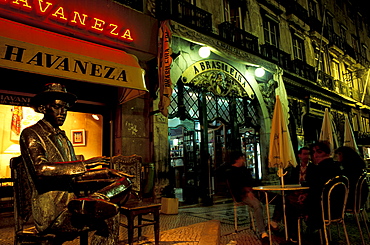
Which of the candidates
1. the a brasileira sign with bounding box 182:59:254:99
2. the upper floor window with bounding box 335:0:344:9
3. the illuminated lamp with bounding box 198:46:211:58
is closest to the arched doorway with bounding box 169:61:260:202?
the a brasileira sign with bounding box 182:59:254:99

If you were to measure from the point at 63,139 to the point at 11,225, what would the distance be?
4.11 metres

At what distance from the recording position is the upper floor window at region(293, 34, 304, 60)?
14.7m

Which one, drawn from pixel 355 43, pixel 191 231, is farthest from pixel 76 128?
pixel 355 43

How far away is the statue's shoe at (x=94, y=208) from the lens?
1.83m

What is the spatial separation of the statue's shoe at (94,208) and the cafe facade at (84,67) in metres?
3.48

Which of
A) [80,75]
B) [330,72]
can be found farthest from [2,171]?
[330,72]

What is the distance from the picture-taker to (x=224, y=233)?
5.01 metres

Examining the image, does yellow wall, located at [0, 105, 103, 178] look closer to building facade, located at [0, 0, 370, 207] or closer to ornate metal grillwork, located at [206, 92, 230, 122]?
building facade, located at [0, 0, 370, 207]

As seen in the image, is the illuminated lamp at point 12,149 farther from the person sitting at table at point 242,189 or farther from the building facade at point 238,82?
the person sitting at table at point 242,189

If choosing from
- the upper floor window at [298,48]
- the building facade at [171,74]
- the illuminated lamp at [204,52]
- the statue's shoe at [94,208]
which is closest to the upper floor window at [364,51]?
the building facade at [171,74]

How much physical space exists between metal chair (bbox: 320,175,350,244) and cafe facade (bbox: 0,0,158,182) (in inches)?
150

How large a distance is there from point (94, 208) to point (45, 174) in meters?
0.42

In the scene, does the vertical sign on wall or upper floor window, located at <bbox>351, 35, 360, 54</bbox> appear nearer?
the vertical sign on wall

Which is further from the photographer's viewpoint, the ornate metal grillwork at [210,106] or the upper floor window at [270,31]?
the upper floor window at [270,31]
